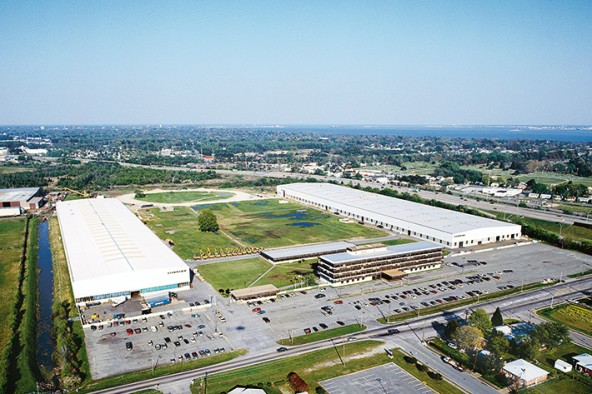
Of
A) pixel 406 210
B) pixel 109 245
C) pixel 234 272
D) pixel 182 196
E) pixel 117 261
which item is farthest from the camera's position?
pixel 182 196

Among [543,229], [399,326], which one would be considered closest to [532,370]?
[399,326]

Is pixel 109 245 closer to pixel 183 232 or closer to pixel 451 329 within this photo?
pixel 183 232

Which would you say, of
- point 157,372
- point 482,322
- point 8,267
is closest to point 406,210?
point 482,322

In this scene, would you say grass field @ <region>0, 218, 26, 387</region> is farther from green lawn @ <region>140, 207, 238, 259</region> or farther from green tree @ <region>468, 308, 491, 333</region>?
green tree @ <region>468, 308, 491, 333</region>

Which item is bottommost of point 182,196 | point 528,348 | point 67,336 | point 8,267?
point 182,196

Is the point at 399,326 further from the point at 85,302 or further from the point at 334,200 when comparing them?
the point at 334,200

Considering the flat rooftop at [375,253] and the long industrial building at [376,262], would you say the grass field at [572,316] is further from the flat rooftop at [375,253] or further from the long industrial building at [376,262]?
the flat rooftop at [375,253]
